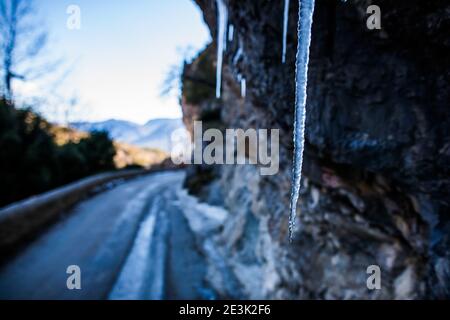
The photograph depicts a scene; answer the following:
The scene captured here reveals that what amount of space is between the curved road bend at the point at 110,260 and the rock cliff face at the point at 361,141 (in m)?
2.30

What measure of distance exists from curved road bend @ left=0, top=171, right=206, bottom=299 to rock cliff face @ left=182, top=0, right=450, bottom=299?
2298 millimetres

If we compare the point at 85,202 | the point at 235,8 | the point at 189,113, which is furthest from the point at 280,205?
the point at 189,113

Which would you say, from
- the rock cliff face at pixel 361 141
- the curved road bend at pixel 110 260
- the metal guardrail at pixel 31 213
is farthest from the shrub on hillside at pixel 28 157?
the rock cliff face at pixel 361 141

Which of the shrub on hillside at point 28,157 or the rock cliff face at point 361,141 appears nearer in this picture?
the rock cliff face at point 361,141

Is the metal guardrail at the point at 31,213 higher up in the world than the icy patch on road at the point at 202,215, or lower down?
higher up

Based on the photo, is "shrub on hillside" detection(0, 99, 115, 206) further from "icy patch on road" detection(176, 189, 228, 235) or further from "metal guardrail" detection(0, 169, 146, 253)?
"icy patch on road" detection(176, 189, 228, 235)

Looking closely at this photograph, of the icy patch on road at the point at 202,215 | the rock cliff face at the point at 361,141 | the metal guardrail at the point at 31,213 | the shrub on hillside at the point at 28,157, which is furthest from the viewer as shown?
the shrub on hillside at the point at 28,157

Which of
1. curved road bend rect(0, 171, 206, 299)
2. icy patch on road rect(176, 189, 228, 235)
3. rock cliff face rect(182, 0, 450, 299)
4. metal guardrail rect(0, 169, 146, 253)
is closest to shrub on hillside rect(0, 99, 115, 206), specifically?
metal guardrail rect(0, 169, 146, 253)

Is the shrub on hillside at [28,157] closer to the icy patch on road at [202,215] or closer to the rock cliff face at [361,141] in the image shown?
the icy patch on road at [202,215]

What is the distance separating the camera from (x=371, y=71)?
223cm

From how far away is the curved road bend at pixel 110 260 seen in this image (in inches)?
182

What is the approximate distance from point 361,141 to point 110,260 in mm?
5396

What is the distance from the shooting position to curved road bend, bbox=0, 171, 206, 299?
462 centimetres
